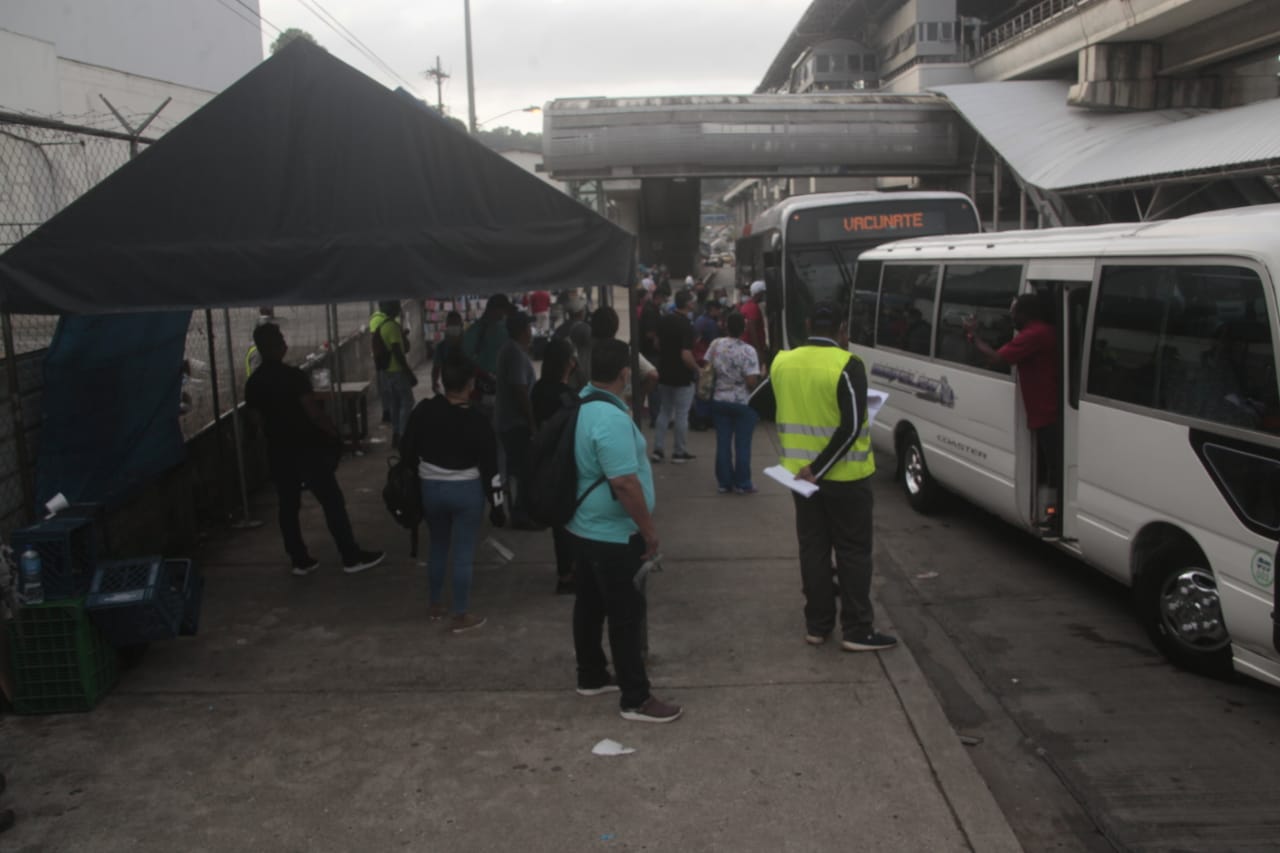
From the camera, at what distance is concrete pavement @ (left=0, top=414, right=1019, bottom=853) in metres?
4.10

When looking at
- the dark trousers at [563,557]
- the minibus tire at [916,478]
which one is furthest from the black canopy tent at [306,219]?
the minibus tire at [916,478]

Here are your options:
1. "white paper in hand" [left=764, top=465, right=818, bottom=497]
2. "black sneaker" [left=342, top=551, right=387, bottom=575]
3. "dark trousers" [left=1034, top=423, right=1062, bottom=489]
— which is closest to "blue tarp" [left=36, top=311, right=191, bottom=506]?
"black sneaker" [left=342, top=551, right=387, bottom=575]

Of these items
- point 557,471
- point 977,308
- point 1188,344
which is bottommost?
point 557,471

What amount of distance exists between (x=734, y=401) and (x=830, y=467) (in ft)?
13.4

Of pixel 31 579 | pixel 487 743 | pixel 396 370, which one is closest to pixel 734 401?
pixel 396 370

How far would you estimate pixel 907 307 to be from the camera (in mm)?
9422

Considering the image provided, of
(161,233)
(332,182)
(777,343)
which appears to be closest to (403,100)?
(332,182)

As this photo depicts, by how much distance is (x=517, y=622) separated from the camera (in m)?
6.45

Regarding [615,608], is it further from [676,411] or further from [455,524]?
[676,411]

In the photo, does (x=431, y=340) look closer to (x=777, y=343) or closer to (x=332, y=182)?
(x=777, y=343)

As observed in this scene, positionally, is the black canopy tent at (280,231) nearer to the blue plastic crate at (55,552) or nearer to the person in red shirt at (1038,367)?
the blue plastic crate at (55,552)

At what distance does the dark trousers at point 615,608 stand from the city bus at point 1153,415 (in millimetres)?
2747

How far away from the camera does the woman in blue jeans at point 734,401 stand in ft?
31.6

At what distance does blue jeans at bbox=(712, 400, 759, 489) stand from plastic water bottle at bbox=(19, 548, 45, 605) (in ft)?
19.3
